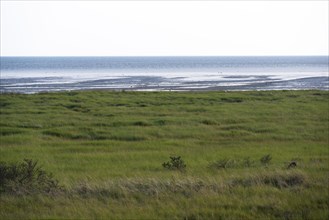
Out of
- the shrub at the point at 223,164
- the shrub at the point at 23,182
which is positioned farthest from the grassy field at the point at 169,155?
the shrub at the point at 23,182

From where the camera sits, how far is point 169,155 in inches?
648

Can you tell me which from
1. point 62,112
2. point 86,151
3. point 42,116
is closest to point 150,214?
point 86,151

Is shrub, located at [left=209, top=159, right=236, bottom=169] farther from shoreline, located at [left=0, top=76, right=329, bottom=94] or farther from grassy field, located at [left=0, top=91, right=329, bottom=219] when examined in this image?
shoreline, located at [left=0, top=76, right=329, bottom=94]

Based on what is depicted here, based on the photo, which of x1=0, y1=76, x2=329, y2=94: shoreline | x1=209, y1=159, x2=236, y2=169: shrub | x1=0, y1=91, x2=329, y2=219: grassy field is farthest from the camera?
x1=0, y1=76, x2=329, y2=94: shoreline

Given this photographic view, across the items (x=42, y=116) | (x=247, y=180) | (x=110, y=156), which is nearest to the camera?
(x=247, y=180)

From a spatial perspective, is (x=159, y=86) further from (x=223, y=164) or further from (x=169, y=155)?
(x=223, y=164)

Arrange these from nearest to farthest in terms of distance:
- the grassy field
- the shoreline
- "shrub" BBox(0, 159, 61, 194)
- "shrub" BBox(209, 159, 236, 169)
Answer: the grassy field, "shrub" BBox(0, 159, 61, 194), "shrub" BBox(209, 159, 236, 169), the shoreline

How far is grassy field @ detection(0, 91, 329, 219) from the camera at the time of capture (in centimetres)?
824

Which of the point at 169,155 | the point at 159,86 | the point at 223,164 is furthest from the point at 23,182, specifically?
the point at 159,86

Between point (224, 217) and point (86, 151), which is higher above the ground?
point (224, 217)

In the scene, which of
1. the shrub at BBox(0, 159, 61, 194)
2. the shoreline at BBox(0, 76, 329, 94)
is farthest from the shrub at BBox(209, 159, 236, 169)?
the shoreline at BBox(0, 76, 329, 94)

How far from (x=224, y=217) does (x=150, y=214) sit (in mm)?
1197

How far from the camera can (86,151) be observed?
17734 mm

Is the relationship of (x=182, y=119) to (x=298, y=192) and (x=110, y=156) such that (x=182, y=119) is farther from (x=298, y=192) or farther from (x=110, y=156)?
(x=298, y=192)
